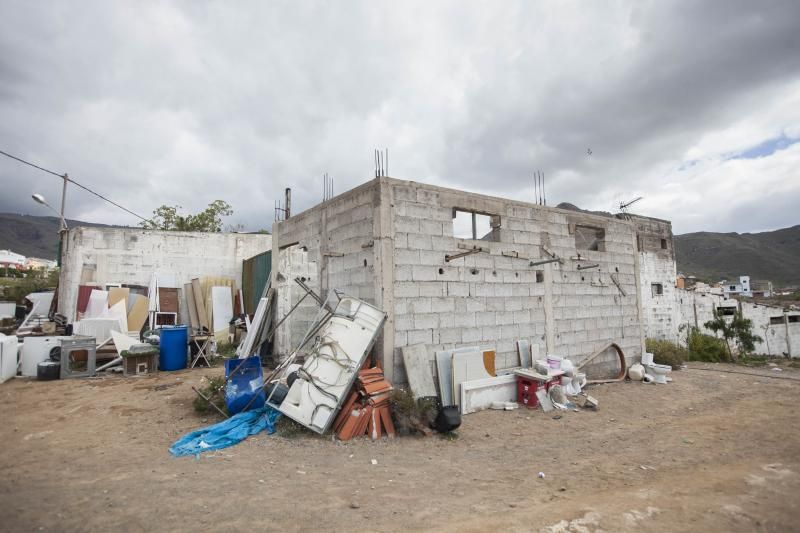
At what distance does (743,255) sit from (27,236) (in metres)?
185

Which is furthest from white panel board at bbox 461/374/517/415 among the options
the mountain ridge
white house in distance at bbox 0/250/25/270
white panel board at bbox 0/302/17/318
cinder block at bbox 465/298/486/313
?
the mountain ridge

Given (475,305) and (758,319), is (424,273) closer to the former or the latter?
(475,305)

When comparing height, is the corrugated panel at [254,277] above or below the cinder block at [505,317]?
above

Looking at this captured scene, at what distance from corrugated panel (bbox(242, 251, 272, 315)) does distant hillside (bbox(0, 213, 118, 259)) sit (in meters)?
120

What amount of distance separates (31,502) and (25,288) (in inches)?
858

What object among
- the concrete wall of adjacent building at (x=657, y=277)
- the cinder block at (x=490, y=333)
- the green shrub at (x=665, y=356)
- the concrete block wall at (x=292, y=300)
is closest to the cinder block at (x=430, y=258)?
the cinder block at (x=490, y=333)

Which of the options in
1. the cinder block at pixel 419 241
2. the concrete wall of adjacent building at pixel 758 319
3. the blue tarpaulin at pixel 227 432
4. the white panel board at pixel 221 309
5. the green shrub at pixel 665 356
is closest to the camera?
the blue tarpaulin at pixel 227 432

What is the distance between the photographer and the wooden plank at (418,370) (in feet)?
19.8

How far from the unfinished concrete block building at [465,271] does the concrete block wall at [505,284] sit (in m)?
0.02

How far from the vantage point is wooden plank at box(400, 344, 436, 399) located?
603 cm

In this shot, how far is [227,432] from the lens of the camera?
5254 millimetres

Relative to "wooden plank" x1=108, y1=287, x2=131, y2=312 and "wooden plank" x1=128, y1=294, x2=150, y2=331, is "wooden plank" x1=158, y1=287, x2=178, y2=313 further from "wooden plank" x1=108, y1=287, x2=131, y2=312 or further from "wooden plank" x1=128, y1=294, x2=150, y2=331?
"wooden plank" x1=108, y1=287, x2=131, y2=312

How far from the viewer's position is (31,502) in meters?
3.45

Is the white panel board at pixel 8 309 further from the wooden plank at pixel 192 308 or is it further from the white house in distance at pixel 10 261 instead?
the white house in distance at pixel 10 261
